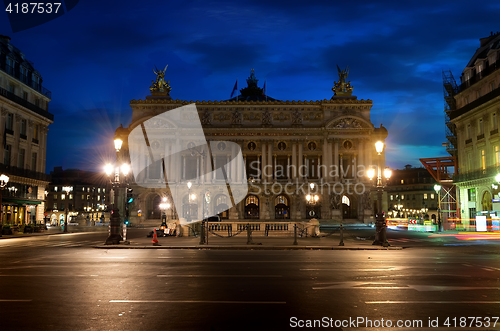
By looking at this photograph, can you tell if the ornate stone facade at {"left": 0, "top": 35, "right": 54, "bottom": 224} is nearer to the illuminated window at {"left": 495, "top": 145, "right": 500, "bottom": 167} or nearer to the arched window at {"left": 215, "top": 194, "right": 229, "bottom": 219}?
the arched window at {"left": 215, "top": 194, "right": 229, "bottom": 219}

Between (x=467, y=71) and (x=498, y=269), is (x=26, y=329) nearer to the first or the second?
(x=498, y=269)

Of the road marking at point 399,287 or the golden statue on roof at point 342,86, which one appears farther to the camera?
the golden statue on roof at point 342,86

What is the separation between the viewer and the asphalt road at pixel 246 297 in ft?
25.3

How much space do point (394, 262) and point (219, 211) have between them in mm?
61189

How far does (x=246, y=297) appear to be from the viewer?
389 inches

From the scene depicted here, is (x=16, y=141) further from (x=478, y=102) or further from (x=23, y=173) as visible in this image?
(x=478, y=102)

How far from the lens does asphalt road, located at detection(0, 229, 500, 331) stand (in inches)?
304

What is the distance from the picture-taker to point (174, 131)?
253 ft

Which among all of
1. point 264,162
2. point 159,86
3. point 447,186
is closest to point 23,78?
point 159,86

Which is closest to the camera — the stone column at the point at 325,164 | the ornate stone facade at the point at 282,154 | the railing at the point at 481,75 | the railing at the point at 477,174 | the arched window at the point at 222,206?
the railing at the point at 477,174

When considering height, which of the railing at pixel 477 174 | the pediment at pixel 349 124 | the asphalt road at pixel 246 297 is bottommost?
the asphalt road at pixel 246 297

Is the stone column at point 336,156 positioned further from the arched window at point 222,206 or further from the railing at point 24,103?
the railing at point 24,103

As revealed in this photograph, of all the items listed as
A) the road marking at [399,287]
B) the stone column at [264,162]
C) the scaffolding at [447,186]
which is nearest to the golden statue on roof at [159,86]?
the stone column at [264,162]

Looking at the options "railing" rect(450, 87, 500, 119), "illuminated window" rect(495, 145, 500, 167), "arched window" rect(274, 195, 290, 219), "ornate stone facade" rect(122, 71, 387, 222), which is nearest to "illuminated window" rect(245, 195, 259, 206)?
"ornate stone facade" rect(122, 71, 387, 222)
